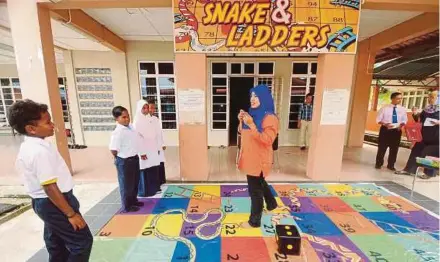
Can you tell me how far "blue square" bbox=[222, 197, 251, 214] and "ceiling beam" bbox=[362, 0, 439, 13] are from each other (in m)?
3.37

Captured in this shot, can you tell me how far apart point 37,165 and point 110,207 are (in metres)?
1.77

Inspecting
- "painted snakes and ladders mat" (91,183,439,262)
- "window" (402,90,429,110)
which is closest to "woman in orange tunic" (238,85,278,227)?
"painted snakes and ladders mat" (91,183,439,262)

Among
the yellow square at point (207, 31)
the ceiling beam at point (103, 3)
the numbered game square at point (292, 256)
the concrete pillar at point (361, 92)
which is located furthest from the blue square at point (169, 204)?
the concrete pillar at point (361, 92)

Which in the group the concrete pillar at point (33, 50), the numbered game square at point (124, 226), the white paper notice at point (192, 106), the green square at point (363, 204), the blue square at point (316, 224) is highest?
the concrete pillar at point (33, 50)

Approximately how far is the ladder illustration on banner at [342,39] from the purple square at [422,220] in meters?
2.43

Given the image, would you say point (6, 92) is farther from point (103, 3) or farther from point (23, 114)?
point (23, 114)

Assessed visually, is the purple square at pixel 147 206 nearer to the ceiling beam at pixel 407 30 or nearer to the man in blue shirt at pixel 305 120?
the man in blue shirt at pixel 305 120

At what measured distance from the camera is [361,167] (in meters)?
4.34

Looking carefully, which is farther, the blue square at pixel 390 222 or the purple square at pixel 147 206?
the purple square at pixel 147 206

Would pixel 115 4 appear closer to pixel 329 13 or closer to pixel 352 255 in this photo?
pixel 329 13

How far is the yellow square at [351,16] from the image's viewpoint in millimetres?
3176

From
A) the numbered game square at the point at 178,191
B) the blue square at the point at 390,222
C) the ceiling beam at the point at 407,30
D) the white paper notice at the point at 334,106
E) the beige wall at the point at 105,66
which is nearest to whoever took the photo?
the blue square at the point at 390,222

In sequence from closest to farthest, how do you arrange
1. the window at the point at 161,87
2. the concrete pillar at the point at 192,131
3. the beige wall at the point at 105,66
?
the concrete pillar at the point at 192,131, the beige wall at the point at 105,66, the window at the point at 161,87

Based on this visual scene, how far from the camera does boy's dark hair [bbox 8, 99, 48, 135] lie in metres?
1.23
